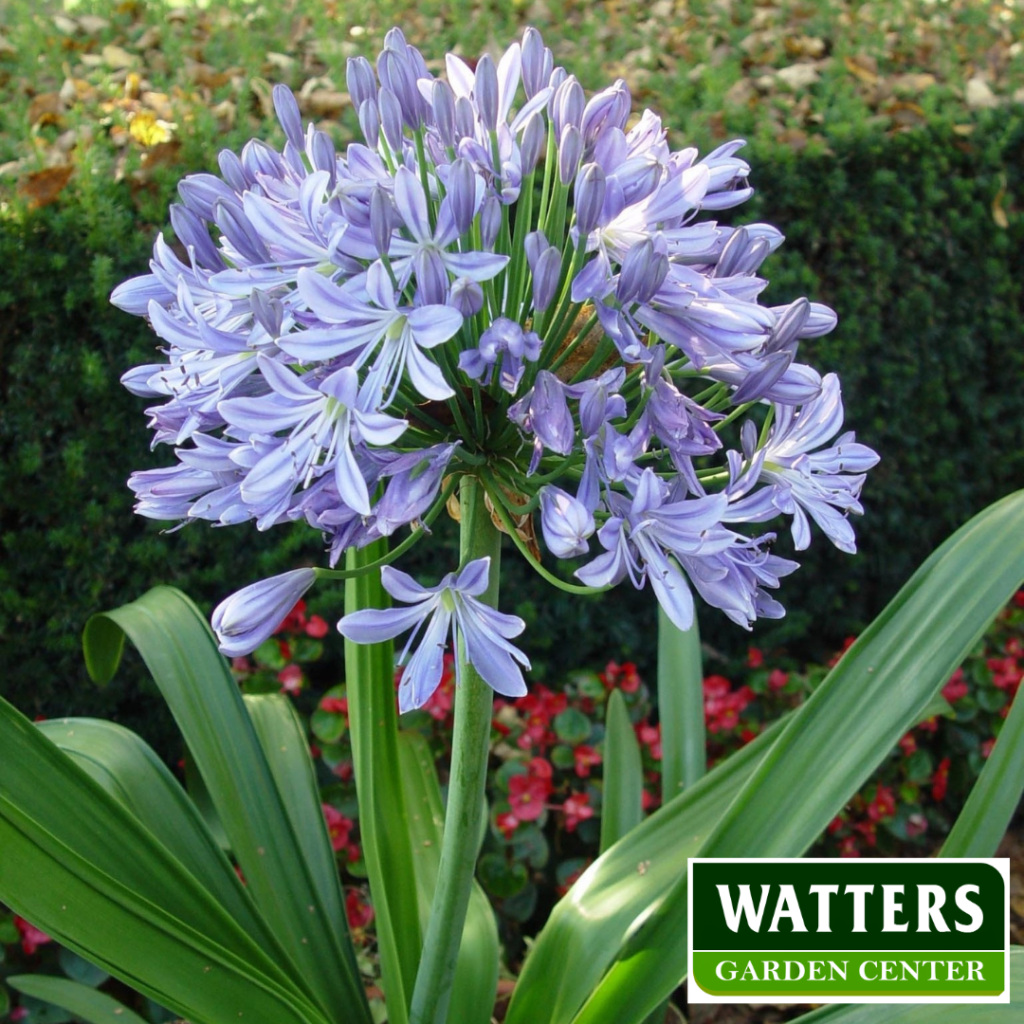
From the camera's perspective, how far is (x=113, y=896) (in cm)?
106

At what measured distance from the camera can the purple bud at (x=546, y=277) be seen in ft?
3.23

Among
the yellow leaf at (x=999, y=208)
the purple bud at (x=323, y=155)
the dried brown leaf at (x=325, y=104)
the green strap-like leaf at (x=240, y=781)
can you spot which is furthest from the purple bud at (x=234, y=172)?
the yellow leaf at (x=999, y=208)

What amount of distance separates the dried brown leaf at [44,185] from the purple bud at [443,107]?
1614 millimetres

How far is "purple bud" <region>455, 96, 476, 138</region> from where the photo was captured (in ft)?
3.51

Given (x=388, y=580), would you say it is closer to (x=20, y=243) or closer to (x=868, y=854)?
(x=20, y=243)

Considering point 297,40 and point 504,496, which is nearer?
point 504,496

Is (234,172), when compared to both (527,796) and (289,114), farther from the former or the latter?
(527,796)

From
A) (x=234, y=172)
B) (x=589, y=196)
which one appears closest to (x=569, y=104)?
(x=589, y=196)

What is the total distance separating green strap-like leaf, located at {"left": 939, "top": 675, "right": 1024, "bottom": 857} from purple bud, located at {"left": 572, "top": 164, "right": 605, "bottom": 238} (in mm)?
1016

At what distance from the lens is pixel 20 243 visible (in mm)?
2277

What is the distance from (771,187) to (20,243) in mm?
1889

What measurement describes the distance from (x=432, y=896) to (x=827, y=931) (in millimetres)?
711

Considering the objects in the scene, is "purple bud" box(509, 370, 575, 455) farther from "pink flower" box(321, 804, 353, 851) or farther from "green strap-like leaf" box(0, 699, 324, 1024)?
"pink flower" box(321, 804, 353, 851)

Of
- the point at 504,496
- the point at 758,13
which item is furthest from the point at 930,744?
the point at 758,13
